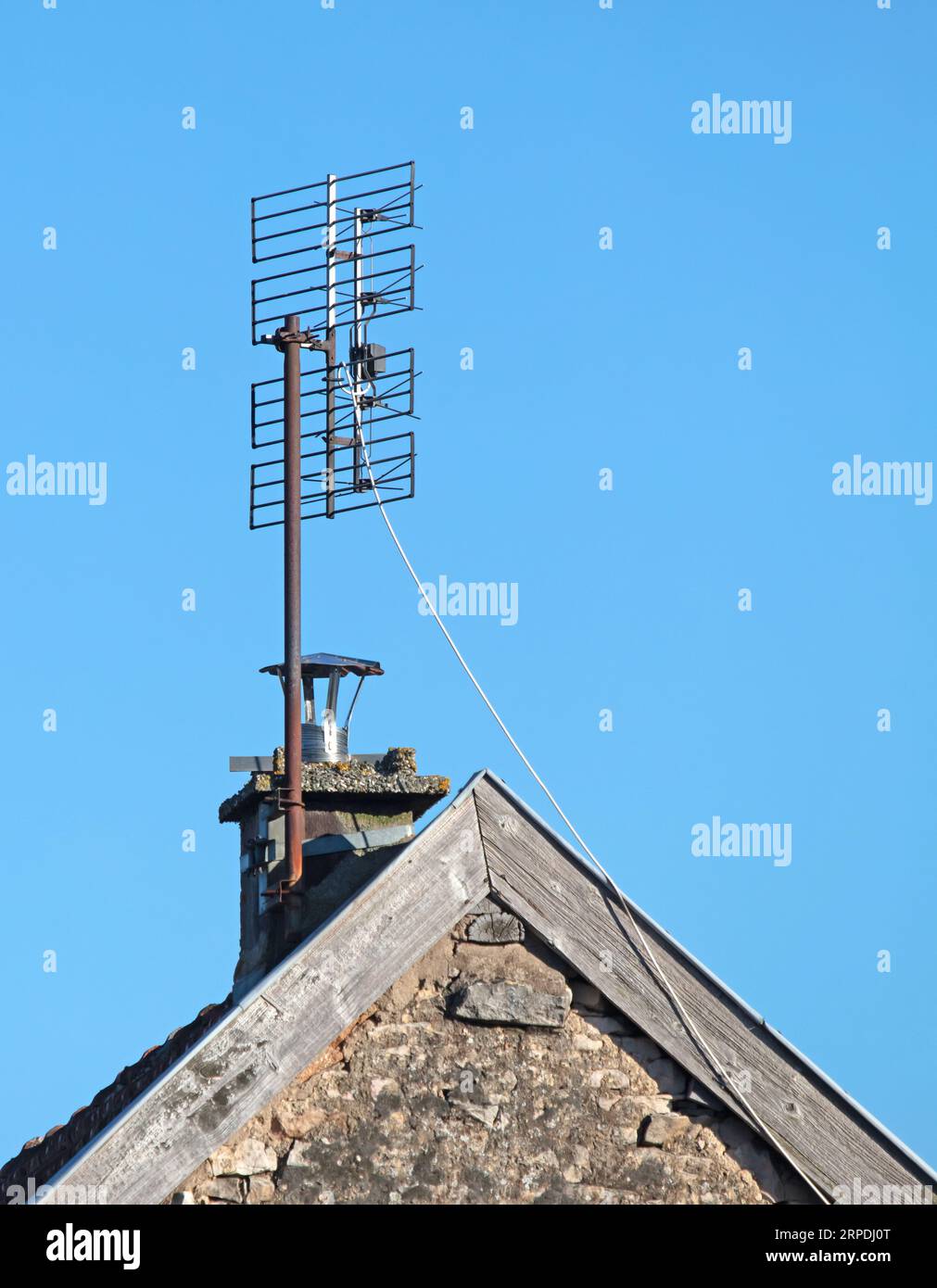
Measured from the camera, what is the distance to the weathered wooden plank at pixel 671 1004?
8094mm

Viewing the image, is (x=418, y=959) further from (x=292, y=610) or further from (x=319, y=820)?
(x=292, y=610)

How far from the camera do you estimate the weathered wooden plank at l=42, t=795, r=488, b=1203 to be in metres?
7.64

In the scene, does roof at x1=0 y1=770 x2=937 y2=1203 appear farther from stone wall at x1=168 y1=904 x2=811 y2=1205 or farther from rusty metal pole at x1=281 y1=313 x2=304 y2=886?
rusty metal pole at x1=281 y1=313 x2=304 y2=886

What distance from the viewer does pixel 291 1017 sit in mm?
7926

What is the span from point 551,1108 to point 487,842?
1155 mm

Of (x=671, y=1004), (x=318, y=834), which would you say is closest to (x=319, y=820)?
(x=318, y=834)

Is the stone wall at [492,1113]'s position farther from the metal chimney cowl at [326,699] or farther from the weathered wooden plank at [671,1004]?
the metal chimney cowl at [326,699]

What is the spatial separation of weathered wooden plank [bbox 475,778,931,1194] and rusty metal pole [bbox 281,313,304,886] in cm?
200

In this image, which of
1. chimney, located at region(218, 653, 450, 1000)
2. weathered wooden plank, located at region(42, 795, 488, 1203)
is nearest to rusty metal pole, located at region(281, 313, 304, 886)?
chimney, located at region(218, 653, 450, 1000)
